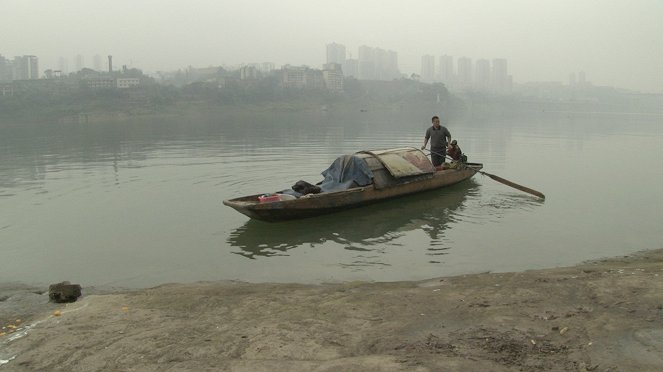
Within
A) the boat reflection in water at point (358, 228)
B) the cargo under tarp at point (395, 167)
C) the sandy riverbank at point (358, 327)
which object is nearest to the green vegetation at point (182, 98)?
the cargo under tarp at point (395, 167)

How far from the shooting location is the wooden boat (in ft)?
35.1

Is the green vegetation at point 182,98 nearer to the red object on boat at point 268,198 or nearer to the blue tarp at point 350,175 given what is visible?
the blue tarp at point 350,175

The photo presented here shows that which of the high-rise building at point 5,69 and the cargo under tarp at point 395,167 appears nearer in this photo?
the cargo under tarp at point 395,167

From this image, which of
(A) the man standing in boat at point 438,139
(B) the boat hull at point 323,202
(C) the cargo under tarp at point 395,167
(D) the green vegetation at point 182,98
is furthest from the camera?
(D) the green vegetation at point 182,98

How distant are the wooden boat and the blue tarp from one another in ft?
0.40

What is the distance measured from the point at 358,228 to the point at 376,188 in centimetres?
168

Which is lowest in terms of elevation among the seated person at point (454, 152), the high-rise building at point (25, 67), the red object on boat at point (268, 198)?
the red object on boat at point (268, 198)

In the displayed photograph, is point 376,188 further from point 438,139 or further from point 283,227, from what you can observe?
point 438,139

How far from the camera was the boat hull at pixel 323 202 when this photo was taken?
10508 mm

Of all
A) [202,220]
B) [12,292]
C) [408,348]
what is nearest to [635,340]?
[408,348]

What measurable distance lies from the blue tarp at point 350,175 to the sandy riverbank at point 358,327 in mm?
5058

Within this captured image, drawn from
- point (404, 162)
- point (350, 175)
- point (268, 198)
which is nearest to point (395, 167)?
point (404, 162)

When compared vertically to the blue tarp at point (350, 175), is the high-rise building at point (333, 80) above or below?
above

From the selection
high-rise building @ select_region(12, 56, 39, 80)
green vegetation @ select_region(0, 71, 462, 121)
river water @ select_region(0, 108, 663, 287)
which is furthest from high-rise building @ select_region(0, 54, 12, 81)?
river water @ select_region(0, 108, 663, 287)
